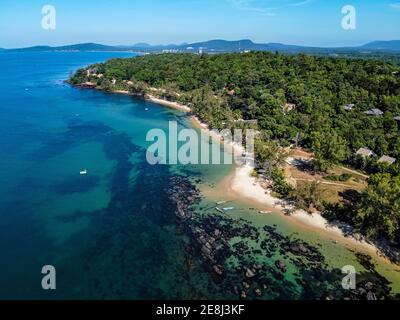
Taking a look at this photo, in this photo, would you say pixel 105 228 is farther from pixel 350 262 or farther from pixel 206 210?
pixel 350 262

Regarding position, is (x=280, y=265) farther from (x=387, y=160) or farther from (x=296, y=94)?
(x=296, y=94)

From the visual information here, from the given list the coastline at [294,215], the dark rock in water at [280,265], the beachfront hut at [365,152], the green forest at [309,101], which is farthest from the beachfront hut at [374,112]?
the dark rock in water at [280,265]

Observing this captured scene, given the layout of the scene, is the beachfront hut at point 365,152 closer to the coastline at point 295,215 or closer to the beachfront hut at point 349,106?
the coastline at point 295,215

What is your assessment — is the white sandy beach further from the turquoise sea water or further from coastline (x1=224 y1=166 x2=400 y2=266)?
the turquoise sea water

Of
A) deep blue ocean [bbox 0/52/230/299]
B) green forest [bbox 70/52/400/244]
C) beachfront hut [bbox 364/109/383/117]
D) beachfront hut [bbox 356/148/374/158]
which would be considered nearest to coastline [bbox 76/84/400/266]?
green forest [bbox 70/52/400/244]

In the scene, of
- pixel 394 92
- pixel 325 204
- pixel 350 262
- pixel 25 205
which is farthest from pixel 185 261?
pixel 394 92

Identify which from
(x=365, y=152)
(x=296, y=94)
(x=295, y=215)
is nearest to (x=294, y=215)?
(x=295, y=215)

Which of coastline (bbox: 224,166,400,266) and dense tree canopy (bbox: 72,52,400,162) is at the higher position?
dense tree canopy (bbox: 72,52,400,162)
